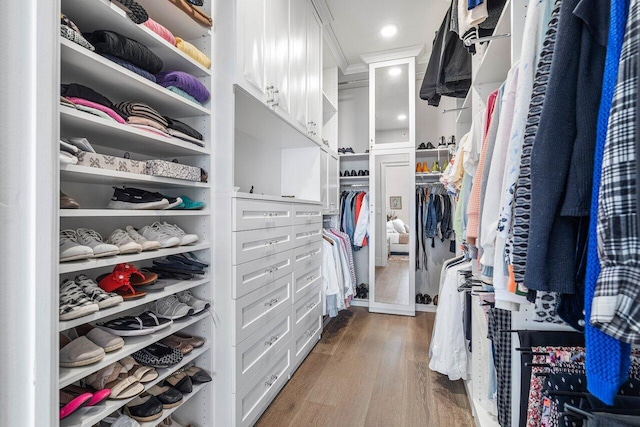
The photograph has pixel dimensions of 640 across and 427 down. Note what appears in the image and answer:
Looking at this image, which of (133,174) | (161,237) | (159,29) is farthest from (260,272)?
(159,29)

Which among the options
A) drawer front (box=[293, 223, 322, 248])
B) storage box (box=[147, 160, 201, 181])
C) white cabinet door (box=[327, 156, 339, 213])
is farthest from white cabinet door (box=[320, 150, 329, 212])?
storage box (box=[147, 160, 201, 181])

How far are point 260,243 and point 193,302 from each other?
433mm

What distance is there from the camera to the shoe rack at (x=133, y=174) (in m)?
0.89

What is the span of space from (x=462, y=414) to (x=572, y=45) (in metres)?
1.83

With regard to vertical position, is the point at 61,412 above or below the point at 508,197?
below

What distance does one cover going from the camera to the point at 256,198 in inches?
60.6

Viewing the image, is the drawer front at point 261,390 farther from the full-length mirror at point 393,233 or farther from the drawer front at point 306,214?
the full-length mirror at point 393,233

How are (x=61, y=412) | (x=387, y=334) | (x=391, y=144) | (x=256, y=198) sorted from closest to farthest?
(x=61, y=412) → (x=256, y=198) → (x=387, y=334) → (x=391, y=144)

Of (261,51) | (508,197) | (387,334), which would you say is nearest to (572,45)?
(508,197)

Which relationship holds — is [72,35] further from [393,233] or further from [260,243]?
[393,233]

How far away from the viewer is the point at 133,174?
104 centimetres

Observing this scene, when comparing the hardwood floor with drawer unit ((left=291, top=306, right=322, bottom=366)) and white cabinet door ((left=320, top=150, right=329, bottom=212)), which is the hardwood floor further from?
white cabinet door ((left=320, top=150, right=329, bottom=212))

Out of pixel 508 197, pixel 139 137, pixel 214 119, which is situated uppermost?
pixel 214 119

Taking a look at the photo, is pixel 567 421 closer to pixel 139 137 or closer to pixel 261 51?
pixel 139 137
